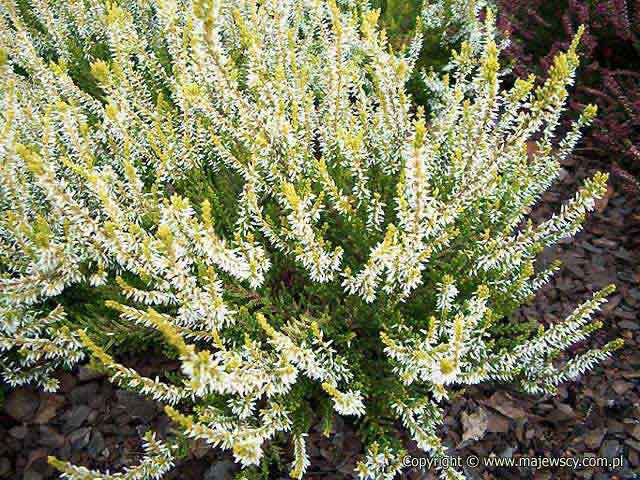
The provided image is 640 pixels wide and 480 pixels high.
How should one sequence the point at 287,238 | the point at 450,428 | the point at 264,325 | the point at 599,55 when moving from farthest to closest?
the point at 599,55 < the point at 450,428 < the point at 287,238 < the point at 264,325

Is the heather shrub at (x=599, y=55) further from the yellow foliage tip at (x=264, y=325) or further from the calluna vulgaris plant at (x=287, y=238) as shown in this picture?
the yellow foliage tip at (x=264, y=325)

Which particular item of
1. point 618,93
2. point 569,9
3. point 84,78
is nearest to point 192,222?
point 84,78

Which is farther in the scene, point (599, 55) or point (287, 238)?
point (599, 55)

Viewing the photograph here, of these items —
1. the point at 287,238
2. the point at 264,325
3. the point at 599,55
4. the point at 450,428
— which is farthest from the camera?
the point at 599,55

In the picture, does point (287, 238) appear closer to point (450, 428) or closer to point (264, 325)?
point (264, 325)

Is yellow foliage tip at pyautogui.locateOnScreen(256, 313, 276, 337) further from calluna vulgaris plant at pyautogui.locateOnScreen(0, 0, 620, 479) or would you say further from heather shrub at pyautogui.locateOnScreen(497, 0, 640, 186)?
heather shrub at pyautogui.locateOnScreen(497, 0, 640, 186)

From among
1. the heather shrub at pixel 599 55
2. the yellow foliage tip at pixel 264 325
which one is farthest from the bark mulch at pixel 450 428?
the heather shrub at pixel 599 55

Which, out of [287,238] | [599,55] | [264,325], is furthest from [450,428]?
[599,55]

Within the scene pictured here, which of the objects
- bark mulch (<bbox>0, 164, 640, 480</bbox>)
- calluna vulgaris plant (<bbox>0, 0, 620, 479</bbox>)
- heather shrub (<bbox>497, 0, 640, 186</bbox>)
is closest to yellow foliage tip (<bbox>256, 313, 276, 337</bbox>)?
calluna vulgaris plant (<bbox>0, 0, 620, 479</bbox>)
